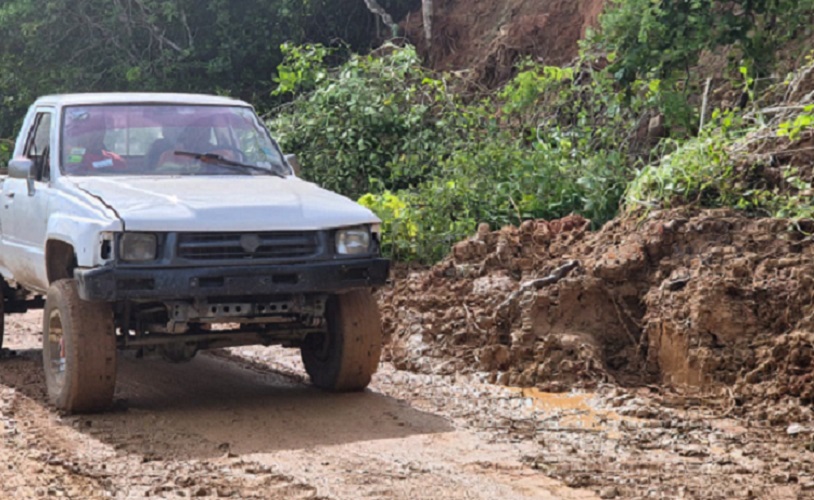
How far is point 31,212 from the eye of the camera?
28.6ft

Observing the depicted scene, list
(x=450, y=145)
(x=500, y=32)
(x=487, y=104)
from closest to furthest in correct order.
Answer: (x=450, y=145) < (x=487, y=104) < (x=500, y=32)

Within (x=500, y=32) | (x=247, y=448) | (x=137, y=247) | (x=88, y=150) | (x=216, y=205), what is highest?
(x=500, y=32)

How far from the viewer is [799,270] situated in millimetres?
8359

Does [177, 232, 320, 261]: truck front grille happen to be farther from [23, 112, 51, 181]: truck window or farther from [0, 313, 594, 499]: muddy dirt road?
[23, 112, 51, 181]: truck window

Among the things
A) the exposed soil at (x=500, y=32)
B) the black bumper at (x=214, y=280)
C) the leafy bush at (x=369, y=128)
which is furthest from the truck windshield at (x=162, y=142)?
the exposed soil at (x=500, y=32)

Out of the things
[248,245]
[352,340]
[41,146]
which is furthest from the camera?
[41,146]

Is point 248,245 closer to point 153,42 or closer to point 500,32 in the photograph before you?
point 500,32

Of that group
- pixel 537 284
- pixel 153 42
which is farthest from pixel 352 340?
pixel 153 42

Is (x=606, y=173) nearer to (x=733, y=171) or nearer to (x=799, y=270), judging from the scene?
(x=733, y=171)

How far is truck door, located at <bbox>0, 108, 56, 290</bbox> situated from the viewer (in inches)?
336

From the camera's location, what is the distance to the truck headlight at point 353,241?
308 inches

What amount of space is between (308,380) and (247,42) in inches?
448

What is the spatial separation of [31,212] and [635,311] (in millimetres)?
4308

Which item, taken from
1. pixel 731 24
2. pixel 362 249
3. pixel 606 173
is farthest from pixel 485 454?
pixel 731 24
